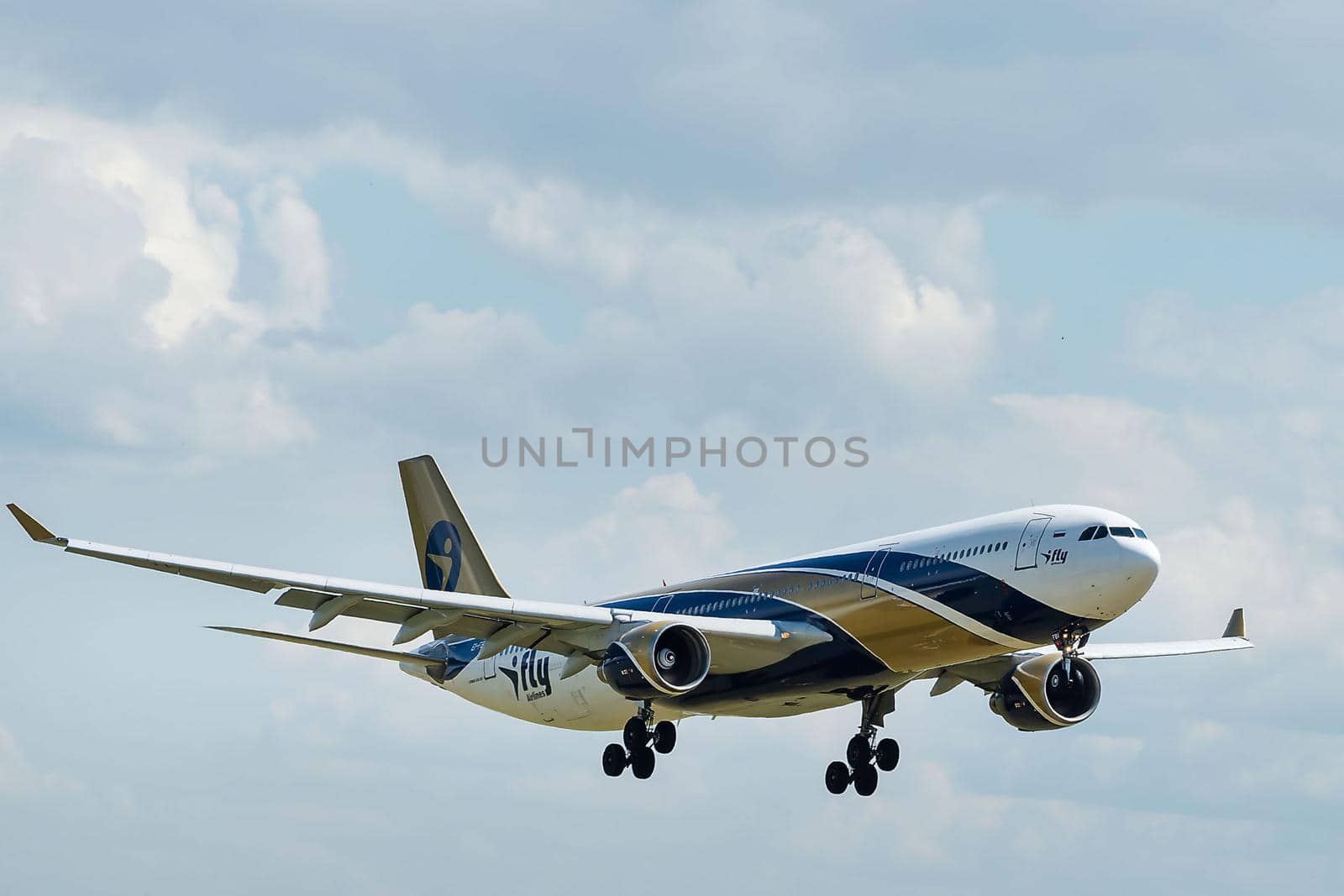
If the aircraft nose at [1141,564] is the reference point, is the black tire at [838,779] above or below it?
below

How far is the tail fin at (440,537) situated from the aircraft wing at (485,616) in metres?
12.7

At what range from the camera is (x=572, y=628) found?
160ft

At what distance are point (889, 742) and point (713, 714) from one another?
17.8 ft

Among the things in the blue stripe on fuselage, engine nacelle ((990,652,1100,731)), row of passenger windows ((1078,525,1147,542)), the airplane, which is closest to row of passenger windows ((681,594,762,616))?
the airplane

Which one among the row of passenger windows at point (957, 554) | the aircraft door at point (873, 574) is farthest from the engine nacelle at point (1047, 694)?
the aircraft door at point (873, 574)

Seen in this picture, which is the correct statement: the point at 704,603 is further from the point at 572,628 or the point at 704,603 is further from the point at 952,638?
the point at 952,638

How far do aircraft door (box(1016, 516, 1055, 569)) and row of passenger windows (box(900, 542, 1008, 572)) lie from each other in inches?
17.6

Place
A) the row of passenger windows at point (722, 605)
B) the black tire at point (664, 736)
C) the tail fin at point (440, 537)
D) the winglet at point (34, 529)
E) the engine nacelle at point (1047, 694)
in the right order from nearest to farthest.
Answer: the winglet at point (34, 529)
the engine nacelle at point (1047, 694)
the row of passenger windows at point (722, 605)
the black tire at point (664, 736)
the tail fin at point (440, 537)

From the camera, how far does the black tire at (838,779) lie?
175ft

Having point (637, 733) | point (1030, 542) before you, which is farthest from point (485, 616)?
point (1030, 542)

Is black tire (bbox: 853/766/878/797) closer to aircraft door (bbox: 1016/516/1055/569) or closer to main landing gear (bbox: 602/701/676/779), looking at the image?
main landing gear (bbox: 602/701/676/779)

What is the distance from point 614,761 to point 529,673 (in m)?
4.10

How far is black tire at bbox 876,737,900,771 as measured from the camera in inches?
2088

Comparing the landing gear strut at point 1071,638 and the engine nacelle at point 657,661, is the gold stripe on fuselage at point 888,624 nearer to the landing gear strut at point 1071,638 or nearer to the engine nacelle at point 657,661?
the landing gear strut at point 1071,638
